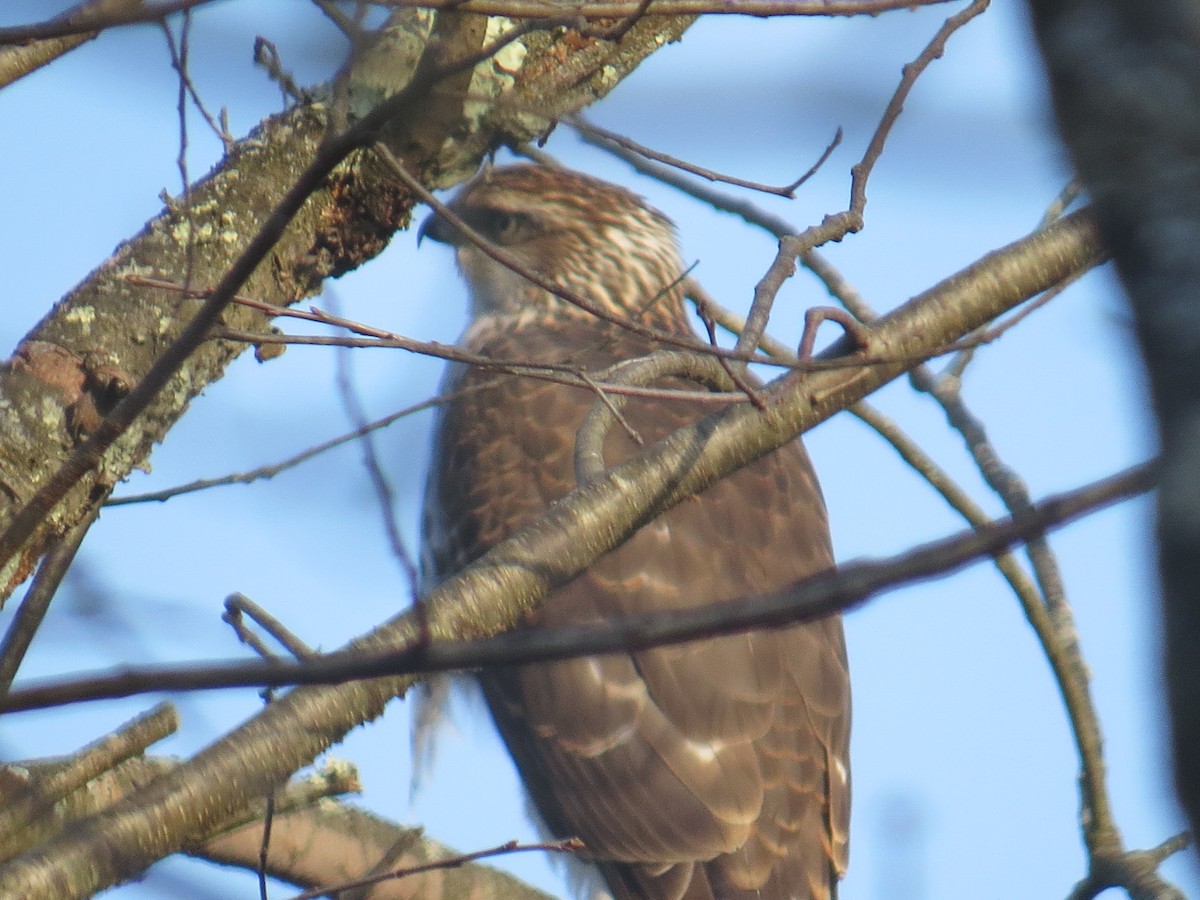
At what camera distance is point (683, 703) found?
4430 mm

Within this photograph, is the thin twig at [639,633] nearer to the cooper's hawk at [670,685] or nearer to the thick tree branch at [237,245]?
the thick tree branch at [237,245]

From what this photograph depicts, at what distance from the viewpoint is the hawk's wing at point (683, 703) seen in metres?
4.36

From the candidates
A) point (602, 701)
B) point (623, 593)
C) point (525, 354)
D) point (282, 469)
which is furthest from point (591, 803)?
point (282, 469)

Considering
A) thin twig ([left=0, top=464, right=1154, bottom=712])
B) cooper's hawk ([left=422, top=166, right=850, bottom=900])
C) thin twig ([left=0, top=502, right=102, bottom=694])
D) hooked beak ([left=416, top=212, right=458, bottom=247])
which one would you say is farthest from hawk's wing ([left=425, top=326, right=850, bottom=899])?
thin twig ([left=0, top=464, right=1154, bottom=712])

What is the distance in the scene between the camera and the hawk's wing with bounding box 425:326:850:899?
4.36 meters

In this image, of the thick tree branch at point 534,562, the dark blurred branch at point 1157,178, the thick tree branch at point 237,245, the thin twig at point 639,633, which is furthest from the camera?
the thick tree branch at point 237,245

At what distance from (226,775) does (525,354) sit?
3.53 meters

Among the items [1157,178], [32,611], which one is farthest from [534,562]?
[1157,178]

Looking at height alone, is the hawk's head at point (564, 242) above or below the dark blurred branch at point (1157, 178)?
above

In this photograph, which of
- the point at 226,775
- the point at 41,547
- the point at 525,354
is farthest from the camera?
the point at 525,354

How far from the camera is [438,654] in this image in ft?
4.42

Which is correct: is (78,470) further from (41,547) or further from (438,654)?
(41,547)

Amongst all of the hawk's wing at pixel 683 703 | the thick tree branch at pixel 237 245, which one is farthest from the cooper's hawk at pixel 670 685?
the thick tree branch at pixel 237 245

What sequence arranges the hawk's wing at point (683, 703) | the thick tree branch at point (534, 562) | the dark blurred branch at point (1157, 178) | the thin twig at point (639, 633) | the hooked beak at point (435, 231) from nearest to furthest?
the dark blurred branch at point (1157, 178) < the thin twig at point (639, 633) < the thick tree branch at point (534, 562) < the hawk's wing at point (683, 703) < the hooked beak at point (435, 231)
